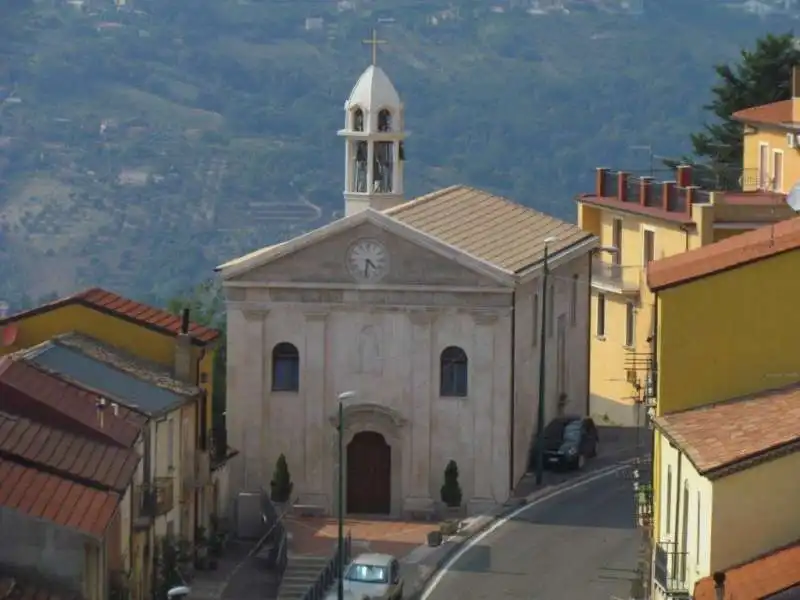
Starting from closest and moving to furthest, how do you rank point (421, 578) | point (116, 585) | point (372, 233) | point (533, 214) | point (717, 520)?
point (717, 520), point (116, 585), point (421, 578), point (372, 233), point (533, 214)

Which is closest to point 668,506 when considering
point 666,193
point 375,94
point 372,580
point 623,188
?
point 372,580

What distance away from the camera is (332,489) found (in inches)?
2992

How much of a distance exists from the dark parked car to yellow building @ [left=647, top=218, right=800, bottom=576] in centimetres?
2680

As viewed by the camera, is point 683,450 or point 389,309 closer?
point 683,450

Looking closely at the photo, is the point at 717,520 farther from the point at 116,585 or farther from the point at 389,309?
the point at 389,309

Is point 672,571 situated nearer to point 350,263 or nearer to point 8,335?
point 350,263

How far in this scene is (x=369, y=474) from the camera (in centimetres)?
7612

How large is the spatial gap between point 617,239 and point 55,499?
49387 millimetres

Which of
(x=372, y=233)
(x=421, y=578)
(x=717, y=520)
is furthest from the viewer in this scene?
(x=372, y=233)

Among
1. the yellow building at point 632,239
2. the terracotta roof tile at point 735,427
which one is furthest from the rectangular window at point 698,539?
the yellow building at point 632,239

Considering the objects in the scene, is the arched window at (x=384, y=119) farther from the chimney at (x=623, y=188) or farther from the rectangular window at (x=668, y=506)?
the rectangular window at (x=668, y=506)

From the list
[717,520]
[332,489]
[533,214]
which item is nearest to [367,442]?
[332,489]

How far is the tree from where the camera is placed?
116m

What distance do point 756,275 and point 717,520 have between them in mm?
7142
